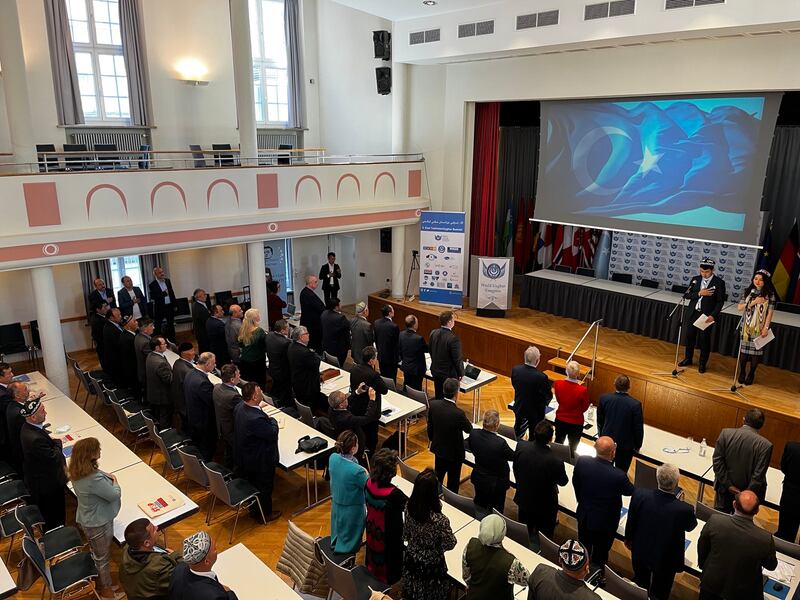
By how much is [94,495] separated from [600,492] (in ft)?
12.8

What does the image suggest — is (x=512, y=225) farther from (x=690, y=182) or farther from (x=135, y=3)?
(x=135, y=3)

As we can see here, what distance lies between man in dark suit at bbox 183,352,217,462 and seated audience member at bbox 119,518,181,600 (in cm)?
271

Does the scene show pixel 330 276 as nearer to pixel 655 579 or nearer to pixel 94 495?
pixel 94 495

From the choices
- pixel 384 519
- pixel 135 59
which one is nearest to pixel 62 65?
pixel 135 59

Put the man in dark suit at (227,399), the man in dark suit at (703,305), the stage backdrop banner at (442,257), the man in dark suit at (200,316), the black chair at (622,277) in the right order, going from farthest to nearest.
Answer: the stage backdrop banner at (442,257) → the black chair at (622,277) → the man in dark suit at (200,316) → the man in dark suit at (703,305) → the man in dark suit at (227,399)

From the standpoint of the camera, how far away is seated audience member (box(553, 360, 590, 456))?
6133mm

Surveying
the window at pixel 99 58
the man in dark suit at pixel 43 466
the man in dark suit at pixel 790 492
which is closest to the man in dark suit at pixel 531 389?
the man in dark suit at pixel 790 492

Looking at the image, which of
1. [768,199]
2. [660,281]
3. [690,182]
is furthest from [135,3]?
[768,199]

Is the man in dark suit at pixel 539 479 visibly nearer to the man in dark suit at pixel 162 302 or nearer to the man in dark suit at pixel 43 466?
the man in dark suit at pixel 43 466

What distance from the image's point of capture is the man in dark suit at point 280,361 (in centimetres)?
764

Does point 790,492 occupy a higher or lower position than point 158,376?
lower

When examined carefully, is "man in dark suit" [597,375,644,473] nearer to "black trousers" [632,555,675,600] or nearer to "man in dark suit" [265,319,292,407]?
"black trousers" [632,555,675,600]

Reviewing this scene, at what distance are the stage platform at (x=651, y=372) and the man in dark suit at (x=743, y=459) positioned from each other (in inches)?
96.4

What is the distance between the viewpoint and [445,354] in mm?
7438
